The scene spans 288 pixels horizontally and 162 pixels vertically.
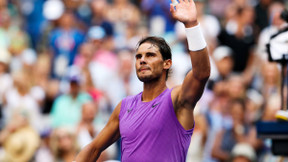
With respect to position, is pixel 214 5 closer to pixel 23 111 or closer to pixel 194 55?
pixel 23 111

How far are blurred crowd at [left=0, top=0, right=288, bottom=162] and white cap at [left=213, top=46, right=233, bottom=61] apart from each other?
0.02 m

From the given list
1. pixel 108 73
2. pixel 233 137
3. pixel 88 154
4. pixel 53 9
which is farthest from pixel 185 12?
pixel 53 9

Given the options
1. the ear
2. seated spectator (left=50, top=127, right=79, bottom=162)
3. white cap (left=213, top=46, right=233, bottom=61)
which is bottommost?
seated spectator (left=50, top=127, right=79, bottom=162)

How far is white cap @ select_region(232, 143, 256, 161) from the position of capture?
7891 mm

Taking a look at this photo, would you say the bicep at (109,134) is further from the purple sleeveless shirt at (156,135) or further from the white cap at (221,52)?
the white cap at (221,52)

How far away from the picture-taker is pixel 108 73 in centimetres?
1023

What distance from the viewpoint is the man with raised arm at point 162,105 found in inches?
166

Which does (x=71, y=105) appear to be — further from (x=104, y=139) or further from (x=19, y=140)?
(x=104, y=139)

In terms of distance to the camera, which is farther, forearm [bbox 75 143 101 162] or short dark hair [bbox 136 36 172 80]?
forearm [bbox 75 143 101 162]

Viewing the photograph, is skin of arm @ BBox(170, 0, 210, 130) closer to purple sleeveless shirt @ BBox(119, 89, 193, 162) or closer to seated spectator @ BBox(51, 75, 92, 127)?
purple sleeveless shirt @ BBox(119, 89, 193, 162)

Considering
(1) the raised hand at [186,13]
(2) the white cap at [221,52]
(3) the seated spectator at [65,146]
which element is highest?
(1) the raised hand at [186,13]

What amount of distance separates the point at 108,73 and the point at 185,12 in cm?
609

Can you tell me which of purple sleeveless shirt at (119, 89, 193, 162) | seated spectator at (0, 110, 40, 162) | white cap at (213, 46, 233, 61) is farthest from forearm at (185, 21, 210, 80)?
white cap at (213, 46, 233, 61)

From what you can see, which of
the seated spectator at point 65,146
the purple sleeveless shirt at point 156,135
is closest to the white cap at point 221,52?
the seated spectator at point 65,146
